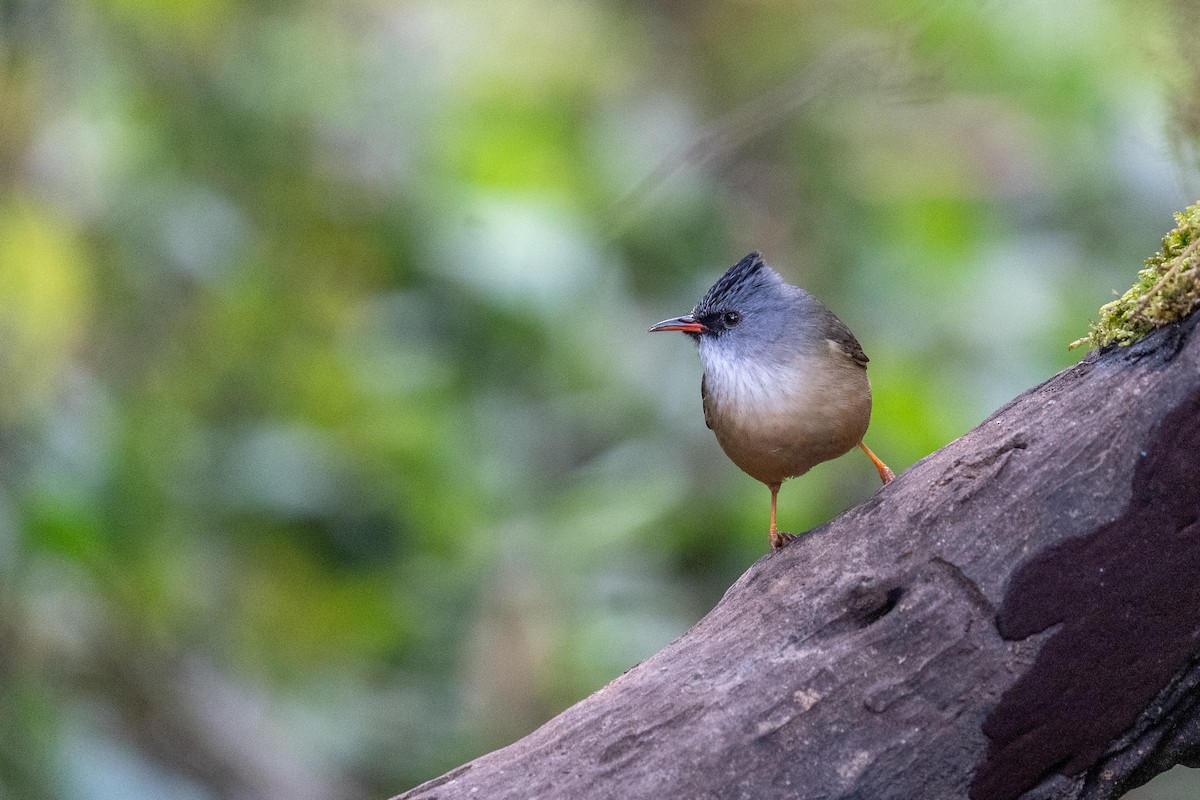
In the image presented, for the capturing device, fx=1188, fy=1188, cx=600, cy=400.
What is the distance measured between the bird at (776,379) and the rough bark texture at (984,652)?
474mm

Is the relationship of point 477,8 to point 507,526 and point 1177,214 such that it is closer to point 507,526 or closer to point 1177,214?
point 507,526

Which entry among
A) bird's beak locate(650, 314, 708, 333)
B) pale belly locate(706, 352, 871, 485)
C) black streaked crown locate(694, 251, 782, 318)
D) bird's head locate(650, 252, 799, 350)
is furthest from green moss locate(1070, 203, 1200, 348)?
bird's beak locate(650, 314, 708, 333)

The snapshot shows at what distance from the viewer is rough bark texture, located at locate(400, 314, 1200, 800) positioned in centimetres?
238

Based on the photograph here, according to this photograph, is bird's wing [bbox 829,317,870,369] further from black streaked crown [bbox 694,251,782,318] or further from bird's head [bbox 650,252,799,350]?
black streaked crown [bbox 694,251,782,318]

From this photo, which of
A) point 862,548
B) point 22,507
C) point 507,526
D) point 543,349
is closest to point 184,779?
point 22,507

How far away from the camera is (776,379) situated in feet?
10.6

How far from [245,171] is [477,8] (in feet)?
6.76

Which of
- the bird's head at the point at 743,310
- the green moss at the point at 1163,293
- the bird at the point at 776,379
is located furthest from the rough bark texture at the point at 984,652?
the bird's head at the point at 743,310

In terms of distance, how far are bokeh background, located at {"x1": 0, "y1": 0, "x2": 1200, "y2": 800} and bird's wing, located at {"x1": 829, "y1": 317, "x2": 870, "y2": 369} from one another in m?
0.81

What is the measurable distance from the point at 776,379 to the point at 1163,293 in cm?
106

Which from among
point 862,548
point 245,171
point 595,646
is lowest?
point 862,548

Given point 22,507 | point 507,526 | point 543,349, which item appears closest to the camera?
point 22,507

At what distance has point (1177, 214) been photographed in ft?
8.54

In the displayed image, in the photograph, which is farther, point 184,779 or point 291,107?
point 291,107
